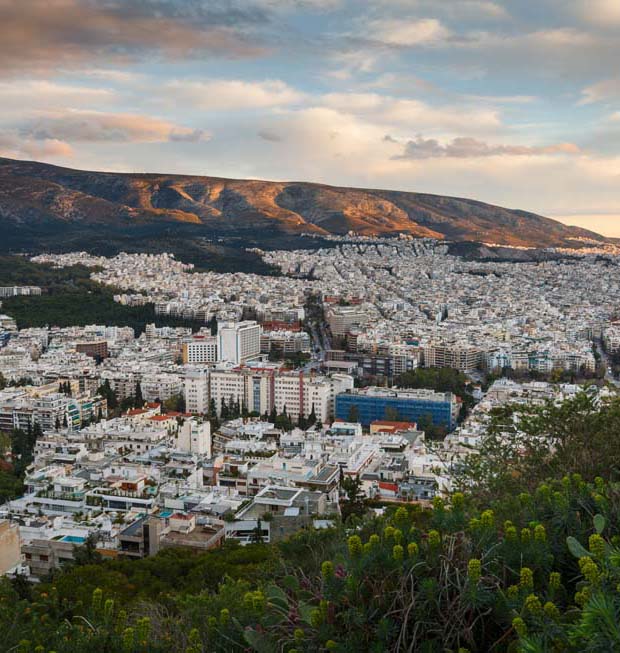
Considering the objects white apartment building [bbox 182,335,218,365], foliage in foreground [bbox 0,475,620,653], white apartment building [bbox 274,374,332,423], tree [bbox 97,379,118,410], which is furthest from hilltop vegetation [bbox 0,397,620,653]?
white apartment building [bbox 182,335,218,365]

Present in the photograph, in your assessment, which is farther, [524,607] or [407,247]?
[407,247]

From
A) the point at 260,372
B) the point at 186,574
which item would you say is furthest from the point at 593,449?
the point at 260,372

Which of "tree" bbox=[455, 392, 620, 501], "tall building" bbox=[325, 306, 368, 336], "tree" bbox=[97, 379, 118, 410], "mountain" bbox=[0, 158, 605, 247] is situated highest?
"mountain" bbox=[0, 158, 605, 247]

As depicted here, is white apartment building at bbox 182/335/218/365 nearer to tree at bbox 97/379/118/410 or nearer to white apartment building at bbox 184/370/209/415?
tree at bbox 97/379/118/410

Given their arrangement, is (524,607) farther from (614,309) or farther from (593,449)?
(614,309)

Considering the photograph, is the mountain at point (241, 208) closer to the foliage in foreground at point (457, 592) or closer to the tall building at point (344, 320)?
the tall building at point (344, 320)

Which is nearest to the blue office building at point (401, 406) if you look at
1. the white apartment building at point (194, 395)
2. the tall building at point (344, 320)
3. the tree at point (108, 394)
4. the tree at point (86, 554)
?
the white apartment building at point (194, 395)
